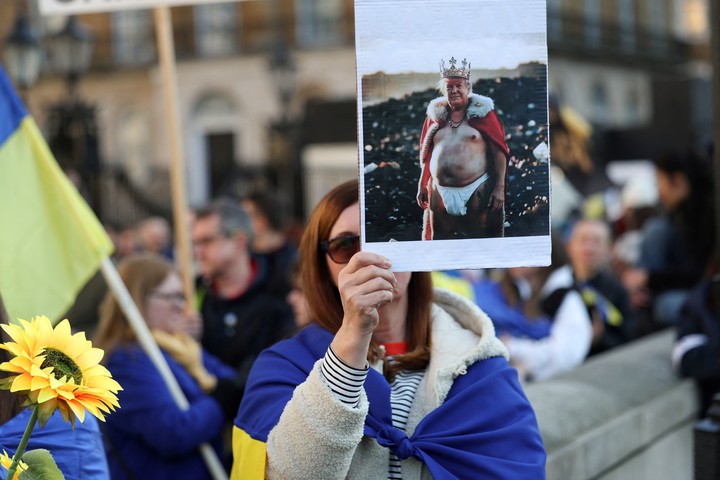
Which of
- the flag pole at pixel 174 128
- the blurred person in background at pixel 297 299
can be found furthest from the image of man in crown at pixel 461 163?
the flag pole at pixel 174 128

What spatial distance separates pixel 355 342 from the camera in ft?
7.88

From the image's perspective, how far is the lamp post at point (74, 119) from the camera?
13.8m

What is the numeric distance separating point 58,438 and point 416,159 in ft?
3.69

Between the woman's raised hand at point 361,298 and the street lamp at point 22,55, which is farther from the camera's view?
the street lamp at point 22,55

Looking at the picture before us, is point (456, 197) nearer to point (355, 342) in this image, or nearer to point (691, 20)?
point (355, 342)

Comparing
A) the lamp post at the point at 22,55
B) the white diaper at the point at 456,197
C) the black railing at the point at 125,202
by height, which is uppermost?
the lamp post at the point at 22,55

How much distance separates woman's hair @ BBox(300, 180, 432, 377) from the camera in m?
2.84

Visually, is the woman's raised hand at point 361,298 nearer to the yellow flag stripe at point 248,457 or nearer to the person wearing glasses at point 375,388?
the person wearing glasses at point 375,388

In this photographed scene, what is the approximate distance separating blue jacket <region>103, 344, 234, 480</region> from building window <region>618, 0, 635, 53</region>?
44650mm

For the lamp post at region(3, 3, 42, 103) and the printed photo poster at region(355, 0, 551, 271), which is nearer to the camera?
the printed photo poster at region(355, 0, 551, 271)

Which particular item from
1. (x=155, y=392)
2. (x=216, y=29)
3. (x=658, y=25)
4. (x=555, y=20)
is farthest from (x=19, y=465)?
(x=658, y=25)

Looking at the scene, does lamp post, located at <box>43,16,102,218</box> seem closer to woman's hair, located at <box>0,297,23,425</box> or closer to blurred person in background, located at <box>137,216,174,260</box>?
blurred person in background, located at <box>137,216,174,260</box>

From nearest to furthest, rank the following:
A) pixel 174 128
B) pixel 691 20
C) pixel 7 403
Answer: pixel 7 403 → pixel 174 128 → pixel 691 20

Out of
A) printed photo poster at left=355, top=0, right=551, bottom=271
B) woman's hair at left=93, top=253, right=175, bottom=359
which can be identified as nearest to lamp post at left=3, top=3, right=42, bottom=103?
woman's hair at left=93, top=253, right=175, bottom=359
